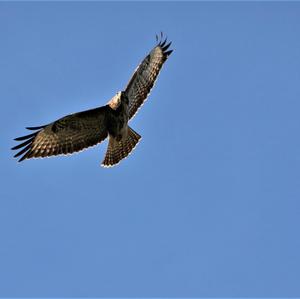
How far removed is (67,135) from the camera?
15.1 m

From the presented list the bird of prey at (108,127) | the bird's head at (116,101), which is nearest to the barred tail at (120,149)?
the bird of prey at (108,127)

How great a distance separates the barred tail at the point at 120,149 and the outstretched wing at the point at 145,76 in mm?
523

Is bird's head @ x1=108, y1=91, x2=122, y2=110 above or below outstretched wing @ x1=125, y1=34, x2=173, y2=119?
Result: below

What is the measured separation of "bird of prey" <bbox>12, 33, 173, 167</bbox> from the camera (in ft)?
48.7

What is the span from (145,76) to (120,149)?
58.0 inches

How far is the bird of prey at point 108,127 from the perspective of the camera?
14836 millimetres

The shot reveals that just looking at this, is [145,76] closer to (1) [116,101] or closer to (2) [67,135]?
(1) [116,101]

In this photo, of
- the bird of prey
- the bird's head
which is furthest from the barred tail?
the bird's head

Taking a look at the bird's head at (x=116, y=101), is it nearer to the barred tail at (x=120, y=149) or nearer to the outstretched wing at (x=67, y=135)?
the outstretched wing at (x=67, y=135)

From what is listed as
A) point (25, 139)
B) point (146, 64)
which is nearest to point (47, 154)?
point (25, 139)

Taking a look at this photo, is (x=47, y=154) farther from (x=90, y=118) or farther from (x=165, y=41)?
(x=165, y=41)

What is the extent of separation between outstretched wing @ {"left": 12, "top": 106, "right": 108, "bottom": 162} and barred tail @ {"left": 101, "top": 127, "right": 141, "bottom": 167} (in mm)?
312

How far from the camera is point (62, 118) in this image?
48.7 feet

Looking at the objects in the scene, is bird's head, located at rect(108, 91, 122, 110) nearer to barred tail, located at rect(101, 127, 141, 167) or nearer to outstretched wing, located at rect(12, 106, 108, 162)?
outstretched wing, located at rect(12, 106, 108, 162)
